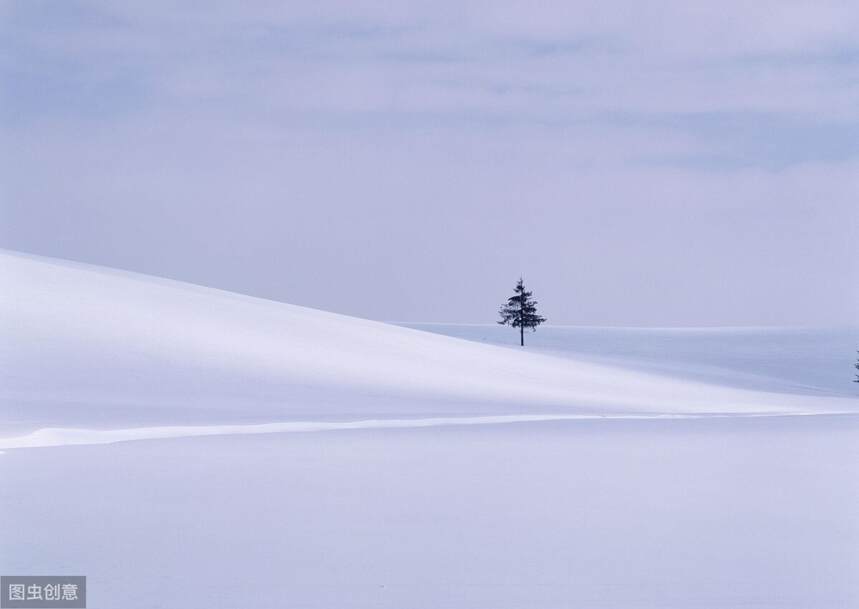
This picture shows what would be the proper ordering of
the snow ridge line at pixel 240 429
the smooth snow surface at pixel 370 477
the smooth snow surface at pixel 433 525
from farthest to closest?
the snow ridge line at pixel 240 429
the smooth snow surface at pixel 370 477
the smooth snow surface at pixel 433 525

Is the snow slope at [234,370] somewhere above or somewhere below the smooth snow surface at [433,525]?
above

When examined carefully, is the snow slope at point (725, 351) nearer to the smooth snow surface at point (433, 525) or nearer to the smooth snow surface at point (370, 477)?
the smooth snow surface at point (370, 477)

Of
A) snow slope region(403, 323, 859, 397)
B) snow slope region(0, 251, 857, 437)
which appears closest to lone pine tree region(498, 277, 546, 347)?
snow slope region(403, 323, 859, 397)

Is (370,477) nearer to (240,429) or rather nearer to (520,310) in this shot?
(240,429)

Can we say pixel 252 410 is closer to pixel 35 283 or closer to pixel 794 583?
pixel 35 283

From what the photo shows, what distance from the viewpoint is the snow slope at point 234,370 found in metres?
14.9

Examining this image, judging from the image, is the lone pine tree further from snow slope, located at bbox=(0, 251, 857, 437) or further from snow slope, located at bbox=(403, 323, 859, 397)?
snow slope, located at bbox=(0, 251, 857, 437)

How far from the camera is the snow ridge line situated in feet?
38.1

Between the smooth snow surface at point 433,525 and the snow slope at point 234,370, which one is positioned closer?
the smooth snow surface at point 433,525

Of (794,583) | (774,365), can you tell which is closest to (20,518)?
(794,583)

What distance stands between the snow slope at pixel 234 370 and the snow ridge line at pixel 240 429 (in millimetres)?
427

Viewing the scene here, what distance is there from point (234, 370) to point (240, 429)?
4.65m

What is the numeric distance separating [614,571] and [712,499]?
2644mm

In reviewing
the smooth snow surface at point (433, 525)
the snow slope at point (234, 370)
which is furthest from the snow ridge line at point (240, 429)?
the smooth snow surface at point (433, 525)
